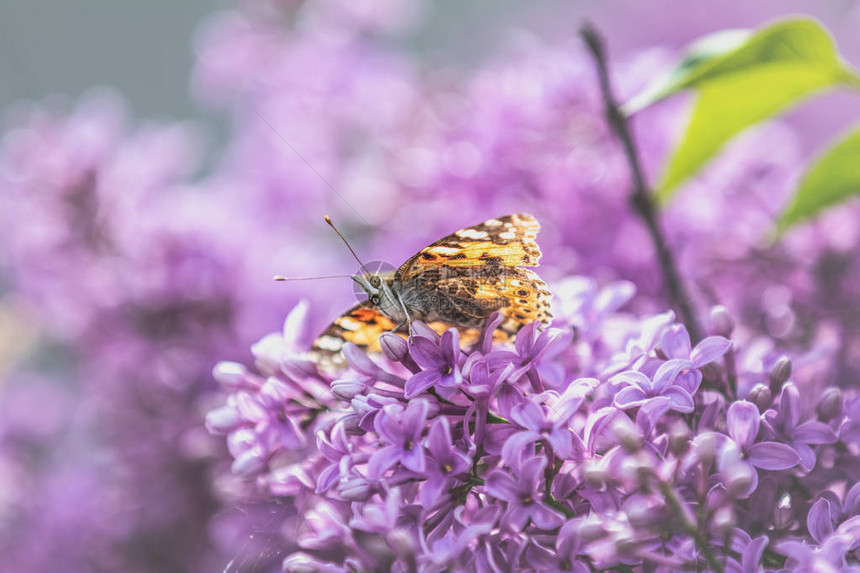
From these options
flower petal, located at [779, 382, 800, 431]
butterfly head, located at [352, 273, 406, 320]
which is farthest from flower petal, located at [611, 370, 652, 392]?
butterfly head, located at [352, 273, 406, 320]

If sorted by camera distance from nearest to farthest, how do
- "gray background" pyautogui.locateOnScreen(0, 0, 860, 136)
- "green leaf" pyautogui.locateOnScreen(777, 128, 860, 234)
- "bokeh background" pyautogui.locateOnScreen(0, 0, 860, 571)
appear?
"green leaf" pyautogui.locateOnScreen(777, 128, 860, 234)
"bokeh background" pyautogui.locateOnScreen(0, 0, 860, 571)
"gray background" pyautogui.locateOnScreen(0, 0, 860, 136)

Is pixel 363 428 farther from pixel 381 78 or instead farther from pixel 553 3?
pixel 553 3

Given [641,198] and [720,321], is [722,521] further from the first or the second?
[641,198]

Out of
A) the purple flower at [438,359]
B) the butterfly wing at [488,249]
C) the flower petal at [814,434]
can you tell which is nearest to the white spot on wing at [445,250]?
the butterfly wing at [488,249]

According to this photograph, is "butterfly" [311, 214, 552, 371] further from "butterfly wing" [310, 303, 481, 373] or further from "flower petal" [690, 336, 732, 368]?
"flower petal" [690, 336, 732, 368]

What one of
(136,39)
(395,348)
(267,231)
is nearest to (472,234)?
(395,348)

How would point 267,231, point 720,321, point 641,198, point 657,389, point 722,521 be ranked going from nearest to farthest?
point 722,521, point 657,389, point 720,321, point 641,198, point 267,231

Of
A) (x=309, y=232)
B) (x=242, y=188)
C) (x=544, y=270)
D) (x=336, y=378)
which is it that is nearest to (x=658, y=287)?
(x=544, y=270)

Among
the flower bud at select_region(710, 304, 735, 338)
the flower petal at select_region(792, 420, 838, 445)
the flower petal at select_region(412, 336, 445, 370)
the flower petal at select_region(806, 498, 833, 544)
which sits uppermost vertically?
the flower petal at select_region(412, 336, 445, 370)

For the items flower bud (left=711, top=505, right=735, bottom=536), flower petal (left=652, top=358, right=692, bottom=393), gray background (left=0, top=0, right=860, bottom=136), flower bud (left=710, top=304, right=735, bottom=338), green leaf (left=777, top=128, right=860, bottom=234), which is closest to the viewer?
flower bud (left=711, top=505, right=735, bottom=536)

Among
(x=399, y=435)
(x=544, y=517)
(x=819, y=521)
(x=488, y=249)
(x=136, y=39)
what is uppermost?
(x=136, y=39)
